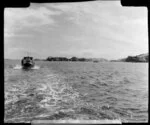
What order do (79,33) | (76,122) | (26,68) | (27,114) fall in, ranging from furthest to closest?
(79,33), (26,68), (27,114), (76,122)

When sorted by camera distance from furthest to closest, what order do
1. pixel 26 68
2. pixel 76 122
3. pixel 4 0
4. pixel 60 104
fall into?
pixel 26 68
pixel 60 104
pixel 76 122
pixel 4 0

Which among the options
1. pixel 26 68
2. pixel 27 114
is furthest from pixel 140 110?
pixel 26 68

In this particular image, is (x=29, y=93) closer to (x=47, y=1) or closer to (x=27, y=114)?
(x=27, y=114)

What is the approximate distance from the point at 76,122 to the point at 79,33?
7400 cm

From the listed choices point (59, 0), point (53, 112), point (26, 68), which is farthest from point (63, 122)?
point (26, 68)

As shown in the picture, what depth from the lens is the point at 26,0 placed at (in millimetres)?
1202

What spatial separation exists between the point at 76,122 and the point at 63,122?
3.7 inches

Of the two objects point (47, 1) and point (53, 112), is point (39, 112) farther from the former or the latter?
point (47, 1)

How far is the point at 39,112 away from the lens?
7.35 metres

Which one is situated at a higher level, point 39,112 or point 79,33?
point 79,33

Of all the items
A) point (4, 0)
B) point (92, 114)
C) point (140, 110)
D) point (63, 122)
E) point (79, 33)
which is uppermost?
point (79, 33)

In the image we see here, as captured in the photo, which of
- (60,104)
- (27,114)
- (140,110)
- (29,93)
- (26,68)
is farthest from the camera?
(26,68)

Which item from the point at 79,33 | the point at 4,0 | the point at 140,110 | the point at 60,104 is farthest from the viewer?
the point at 79,33

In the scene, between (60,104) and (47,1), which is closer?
(47,1)
